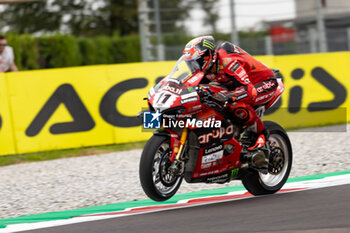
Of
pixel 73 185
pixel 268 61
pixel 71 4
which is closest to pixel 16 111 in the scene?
pixel 73 185

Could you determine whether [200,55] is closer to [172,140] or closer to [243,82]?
[243,82]

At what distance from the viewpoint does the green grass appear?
394 inches

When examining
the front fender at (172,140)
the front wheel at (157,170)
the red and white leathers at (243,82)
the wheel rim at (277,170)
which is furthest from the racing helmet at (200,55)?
the wheel rim at (277,170)

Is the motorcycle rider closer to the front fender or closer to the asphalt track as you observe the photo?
the front fender

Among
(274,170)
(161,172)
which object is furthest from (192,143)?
(274,170)

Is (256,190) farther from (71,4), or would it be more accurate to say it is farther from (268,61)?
(71,4)

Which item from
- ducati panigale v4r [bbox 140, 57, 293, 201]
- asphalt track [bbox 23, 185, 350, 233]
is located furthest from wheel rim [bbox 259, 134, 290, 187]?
asphalt track [bbox 23, 185, 350, 233]

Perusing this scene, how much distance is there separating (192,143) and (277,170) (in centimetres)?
119

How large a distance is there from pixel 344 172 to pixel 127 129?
461 cm

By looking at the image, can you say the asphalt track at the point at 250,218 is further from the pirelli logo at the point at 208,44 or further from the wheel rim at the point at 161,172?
the pirelli logo at the point at 208,44

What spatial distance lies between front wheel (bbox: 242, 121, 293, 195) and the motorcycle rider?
0.25 metres

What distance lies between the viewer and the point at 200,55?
5.74 m

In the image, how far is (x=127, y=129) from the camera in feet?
35.9

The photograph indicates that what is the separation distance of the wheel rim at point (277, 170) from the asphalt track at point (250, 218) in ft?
1.41
